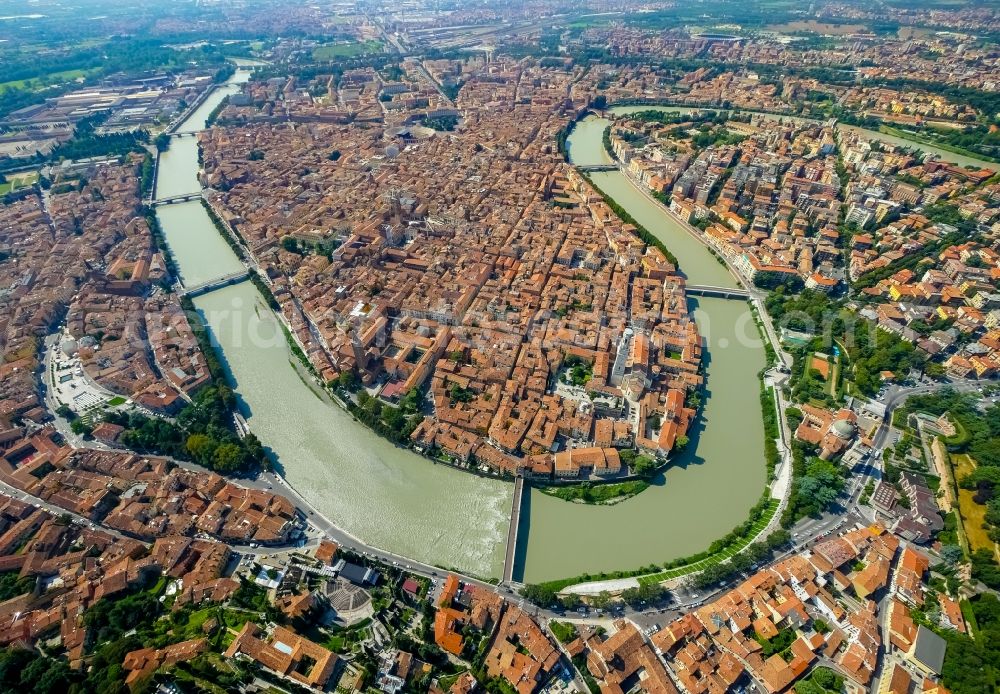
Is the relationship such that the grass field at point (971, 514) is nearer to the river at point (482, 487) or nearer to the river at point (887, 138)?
the river at point (482, 487)

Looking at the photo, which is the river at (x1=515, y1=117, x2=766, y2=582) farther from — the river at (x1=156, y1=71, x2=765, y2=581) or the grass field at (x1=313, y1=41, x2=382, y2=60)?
the grass field at (x1=313, y1=41, x2=382, y2=60)

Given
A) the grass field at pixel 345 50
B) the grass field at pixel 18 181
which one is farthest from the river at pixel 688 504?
the grass field at pixel 345 50

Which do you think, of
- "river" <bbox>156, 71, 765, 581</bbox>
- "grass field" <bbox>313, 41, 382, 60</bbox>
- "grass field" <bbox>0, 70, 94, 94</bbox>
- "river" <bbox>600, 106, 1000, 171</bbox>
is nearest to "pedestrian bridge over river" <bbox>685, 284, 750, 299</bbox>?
"river" <bbox>156, 71, 765, 581</bbox>

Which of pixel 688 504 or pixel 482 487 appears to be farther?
pixel 482 487

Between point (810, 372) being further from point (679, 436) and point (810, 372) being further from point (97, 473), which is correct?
point (97, 473)

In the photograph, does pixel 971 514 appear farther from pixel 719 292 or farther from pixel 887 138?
pixel 887 138

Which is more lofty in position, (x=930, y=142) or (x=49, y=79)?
(x=49, y=79)

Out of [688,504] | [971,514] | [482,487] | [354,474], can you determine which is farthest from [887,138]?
[354,474]
